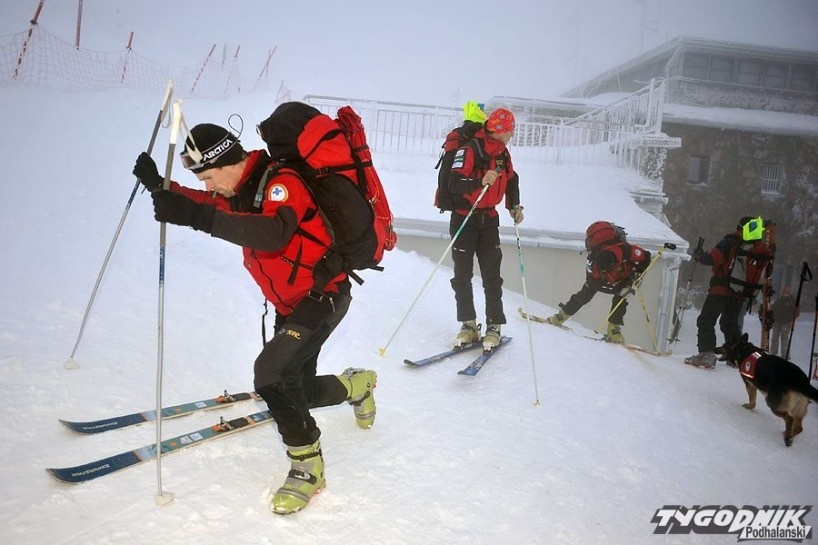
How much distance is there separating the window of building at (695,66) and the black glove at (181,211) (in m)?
21.7

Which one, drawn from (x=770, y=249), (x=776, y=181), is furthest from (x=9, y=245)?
(x=776, y=181)

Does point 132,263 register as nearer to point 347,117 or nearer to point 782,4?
point 347,117

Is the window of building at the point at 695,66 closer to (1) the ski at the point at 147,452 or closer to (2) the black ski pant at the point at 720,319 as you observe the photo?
(2) the black ski pant at the point at 720,319

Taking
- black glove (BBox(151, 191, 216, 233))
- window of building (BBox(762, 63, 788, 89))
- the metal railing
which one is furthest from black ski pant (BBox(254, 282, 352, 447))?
window of building (BBox(762, 63, 788, 89))

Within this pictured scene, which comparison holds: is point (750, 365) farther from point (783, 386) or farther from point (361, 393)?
point (361, 393)

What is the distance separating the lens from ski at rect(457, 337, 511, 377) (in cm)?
417

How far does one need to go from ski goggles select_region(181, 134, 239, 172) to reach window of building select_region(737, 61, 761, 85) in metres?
22.9

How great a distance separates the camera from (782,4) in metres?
19.9

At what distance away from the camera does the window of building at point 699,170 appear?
1702cm

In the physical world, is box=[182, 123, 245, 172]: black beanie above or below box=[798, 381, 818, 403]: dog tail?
above

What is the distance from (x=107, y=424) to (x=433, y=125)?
9.93 m

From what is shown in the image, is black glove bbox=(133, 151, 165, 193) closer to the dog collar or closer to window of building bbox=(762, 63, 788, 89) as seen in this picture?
the dog collar

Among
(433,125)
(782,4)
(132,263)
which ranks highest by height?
(782,4)

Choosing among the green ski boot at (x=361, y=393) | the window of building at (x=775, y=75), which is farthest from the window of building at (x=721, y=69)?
the green ski boot at (x=361, y=393)
